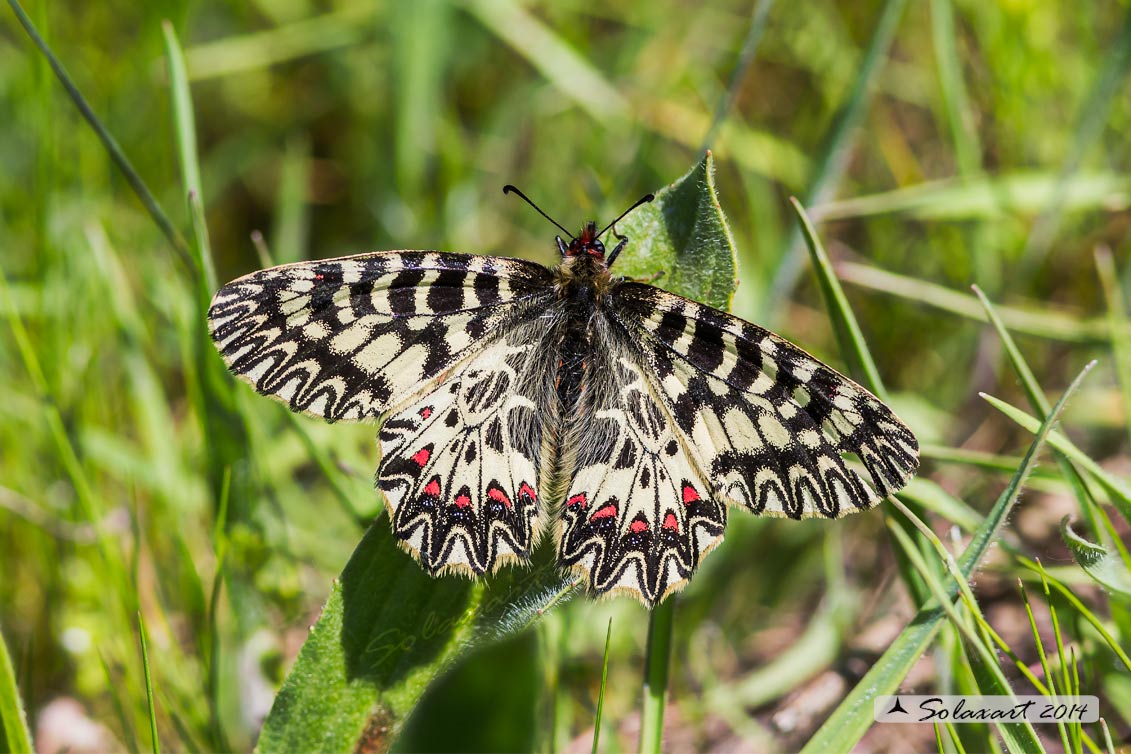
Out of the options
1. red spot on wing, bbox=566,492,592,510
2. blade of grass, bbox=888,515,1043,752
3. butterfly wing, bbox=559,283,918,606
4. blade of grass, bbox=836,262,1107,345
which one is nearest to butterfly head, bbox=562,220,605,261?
butterfly wing, bbox=559,283,918,606

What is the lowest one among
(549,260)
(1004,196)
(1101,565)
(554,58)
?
(1101,565)

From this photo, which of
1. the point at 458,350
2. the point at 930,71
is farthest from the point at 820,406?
the point at 930,71

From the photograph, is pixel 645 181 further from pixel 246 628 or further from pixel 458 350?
pixel 246 628

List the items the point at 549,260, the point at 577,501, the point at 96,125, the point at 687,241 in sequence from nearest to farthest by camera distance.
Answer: the point at 577,501, the point at 687,241, the point at 96,125, the point at 549,260

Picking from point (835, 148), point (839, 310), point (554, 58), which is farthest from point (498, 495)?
point (554, 58)

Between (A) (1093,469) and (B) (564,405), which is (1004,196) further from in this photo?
(B) (564,405)

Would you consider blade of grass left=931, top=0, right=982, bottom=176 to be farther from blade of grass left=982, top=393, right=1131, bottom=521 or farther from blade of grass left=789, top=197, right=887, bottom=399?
blade of grass left=982, top=393, right=1131, bottom=521

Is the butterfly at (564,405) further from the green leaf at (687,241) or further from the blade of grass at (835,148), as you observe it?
the blade of grass at (835,148)
